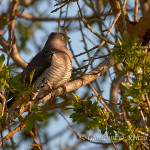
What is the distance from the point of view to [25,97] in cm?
298

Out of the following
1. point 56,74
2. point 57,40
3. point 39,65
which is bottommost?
point 56,74

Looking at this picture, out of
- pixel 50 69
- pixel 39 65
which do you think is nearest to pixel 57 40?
pixel 39 65

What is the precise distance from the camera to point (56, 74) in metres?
4.40

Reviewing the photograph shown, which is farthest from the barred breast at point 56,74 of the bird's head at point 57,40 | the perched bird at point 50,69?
the bird's head at point 57,40

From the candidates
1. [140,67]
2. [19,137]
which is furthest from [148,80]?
[19,137]

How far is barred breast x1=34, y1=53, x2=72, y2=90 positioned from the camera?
14.4 feet

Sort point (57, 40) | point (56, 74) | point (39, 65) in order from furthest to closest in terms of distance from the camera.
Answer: point (57, 40)
point (39, 65)
point (56, 74)

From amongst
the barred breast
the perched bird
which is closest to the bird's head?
the perched bird

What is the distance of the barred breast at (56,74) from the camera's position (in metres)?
4.39

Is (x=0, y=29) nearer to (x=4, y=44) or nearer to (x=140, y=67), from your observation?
(x=4, y=44)

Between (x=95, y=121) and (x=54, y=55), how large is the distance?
185 centimetres

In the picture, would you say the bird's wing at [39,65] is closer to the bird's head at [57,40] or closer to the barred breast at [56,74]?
the barred breast at [56,74]

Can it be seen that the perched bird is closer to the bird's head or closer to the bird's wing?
the bird's wing

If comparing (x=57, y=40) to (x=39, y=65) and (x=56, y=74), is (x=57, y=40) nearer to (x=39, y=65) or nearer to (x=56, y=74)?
(x=39, y=65)
